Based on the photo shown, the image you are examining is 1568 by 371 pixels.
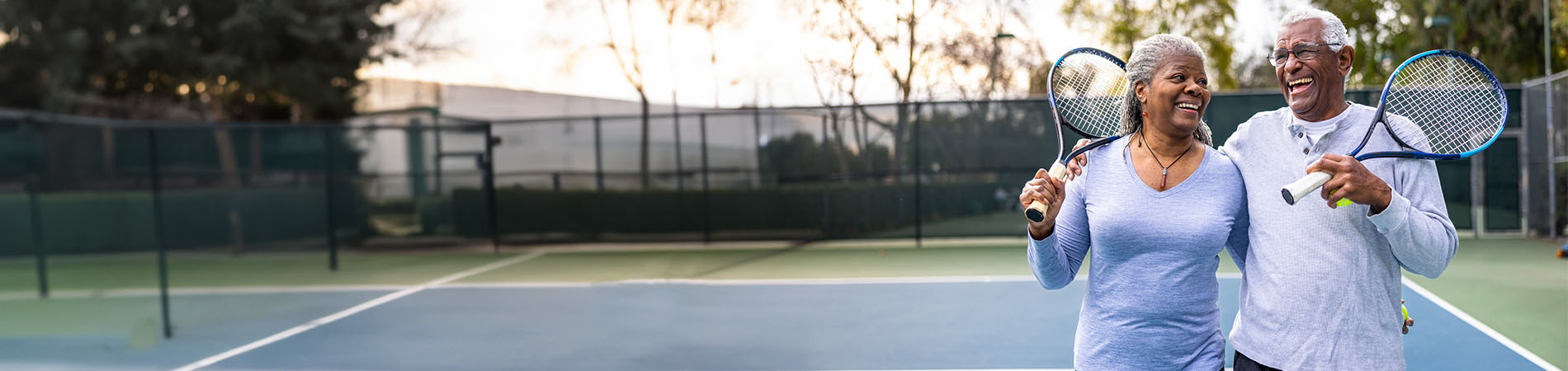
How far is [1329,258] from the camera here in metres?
1.81

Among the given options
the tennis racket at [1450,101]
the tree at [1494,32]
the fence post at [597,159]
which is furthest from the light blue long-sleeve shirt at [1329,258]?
the tree at [1494,32]

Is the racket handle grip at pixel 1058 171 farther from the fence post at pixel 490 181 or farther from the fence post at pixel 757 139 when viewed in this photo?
the fence post at pixel 490 181

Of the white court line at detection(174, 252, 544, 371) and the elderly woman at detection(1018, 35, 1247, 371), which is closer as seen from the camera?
the elderly woman at detection(1018, 35, 1247, 371)

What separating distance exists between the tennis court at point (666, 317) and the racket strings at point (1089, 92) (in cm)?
291

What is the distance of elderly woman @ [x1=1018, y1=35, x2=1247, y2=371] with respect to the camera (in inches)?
75.0

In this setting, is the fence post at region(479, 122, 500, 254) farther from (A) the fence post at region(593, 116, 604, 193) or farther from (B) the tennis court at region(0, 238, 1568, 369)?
(B) the tennis court at region(0, 238, 1568, 369)

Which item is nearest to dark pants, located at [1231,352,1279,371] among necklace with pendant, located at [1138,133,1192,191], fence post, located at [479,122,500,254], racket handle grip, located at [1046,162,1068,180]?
necklace with pendant, located at [1138,133,1192,191]

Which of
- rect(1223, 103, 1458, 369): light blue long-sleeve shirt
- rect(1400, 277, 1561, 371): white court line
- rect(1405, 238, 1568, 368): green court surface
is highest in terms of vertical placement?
rect(1223, 103, 1458, 369): light blue long-sleeve shirt

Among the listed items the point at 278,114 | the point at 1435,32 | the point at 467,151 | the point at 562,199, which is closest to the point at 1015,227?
the point at 562,199

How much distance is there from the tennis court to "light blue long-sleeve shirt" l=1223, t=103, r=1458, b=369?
137 inches

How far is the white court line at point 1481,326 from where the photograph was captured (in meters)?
5.21

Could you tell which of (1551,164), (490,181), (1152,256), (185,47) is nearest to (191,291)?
(490,181)

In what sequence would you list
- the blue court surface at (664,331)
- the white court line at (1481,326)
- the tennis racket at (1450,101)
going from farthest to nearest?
the blue court surface at (664,331) → the white court line at (1481,326) → the tennis racket at (1450,101)

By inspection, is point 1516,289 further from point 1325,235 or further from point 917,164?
point 1325,235
